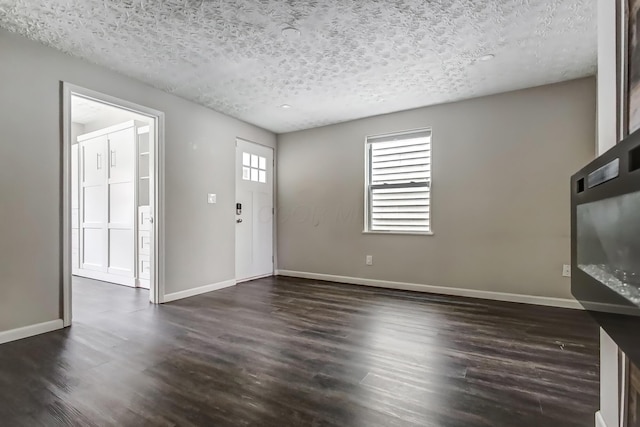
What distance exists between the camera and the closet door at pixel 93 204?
4710 mm

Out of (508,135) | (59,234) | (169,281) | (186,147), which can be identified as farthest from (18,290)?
(508,135)

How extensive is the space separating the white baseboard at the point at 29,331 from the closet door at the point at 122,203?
172 centimetres

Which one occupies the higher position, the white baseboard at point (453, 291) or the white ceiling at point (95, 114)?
the white ceiling at point (95, 114)

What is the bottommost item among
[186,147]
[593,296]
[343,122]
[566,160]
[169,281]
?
[169,281]

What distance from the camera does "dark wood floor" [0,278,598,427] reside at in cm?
149

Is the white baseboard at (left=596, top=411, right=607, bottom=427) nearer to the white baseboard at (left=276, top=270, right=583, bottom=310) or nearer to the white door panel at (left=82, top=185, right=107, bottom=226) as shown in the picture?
the white baseboard at (left=276, top=270, right=583, bottom=310)

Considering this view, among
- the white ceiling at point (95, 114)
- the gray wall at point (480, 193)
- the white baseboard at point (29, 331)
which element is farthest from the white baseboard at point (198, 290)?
the white ceiling at point (95, 114)

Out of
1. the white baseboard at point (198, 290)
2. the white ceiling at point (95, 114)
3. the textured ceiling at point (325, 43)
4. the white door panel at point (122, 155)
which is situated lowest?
the white baseboard at point (198, 290)

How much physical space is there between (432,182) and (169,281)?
11.3 feet

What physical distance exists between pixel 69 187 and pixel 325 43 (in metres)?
2.56

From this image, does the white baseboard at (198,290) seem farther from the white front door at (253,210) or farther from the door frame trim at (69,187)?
the white front door at (253,210)

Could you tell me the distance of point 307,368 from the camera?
6.35 feet

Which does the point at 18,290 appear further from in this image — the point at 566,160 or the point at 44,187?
the point at 566,160

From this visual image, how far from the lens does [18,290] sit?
244cm
